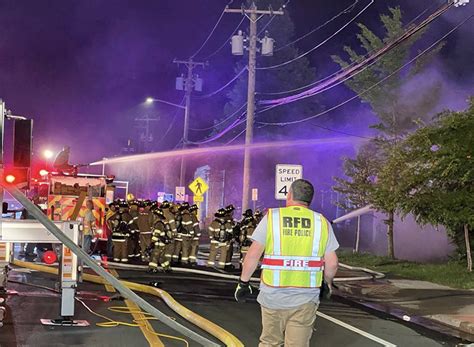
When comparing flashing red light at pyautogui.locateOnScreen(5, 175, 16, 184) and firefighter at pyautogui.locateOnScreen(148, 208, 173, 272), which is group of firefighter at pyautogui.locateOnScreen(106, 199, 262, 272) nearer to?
firefighter at pyautogui.locateOnScreen(148, 208, 173, 272)

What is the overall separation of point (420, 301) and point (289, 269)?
7730mm

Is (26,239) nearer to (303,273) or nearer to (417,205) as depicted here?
(303,273)

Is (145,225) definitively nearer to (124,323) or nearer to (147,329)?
(124,323)

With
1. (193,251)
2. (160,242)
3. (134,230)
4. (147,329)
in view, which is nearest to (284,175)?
(160,242)

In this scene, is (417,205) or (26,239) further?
(417,205)

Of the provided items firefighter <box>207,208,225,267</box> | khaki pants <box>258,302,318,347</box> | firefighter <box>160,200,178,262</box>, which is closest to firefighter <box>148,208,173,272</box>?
firefighter <box>160,200,178,262</box>

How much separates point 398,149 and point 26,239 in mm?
11479

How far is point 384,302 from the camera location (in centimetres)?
1160

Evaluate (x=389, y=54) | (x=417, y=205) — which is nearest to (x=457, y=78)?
(x=389, y=54)

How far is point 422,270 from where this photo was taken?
16344 millimetres

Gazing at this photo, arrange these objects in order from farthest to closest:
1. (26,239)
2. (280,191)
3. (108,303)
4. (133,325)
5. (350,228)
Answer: (350,228), (280,191), (108,303), (133,325), (26,239)

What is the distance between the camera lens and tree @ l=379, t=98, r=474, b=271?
14.2 metres

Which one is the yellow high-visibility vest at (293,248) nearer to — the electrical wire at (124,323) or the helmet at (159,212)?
the electrical wire at (124,323)

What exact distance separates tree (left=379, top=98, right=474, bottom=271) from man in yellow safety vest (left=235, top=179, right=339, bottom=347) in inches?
395
